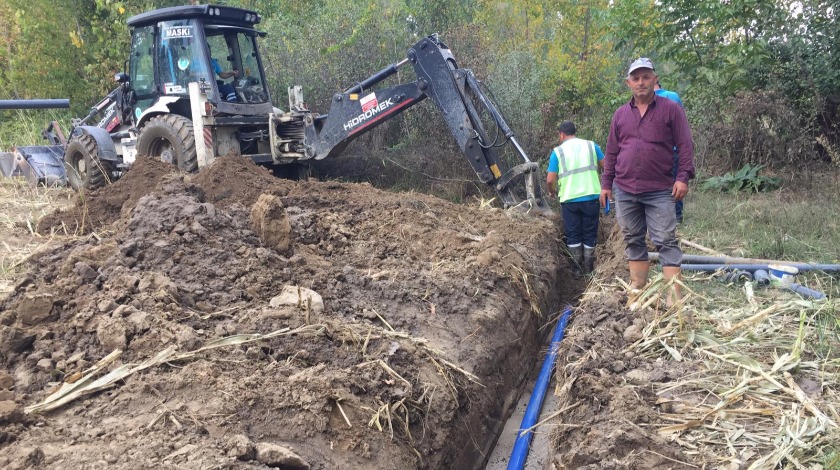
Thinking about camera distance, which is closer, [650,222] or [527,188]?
[650,222]

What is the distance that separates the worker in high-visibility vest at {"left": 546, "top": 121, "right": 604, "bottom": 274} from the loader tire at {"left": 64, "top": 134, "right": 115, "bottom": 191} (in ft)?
20.6

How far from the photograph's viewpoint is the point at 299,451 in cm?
348

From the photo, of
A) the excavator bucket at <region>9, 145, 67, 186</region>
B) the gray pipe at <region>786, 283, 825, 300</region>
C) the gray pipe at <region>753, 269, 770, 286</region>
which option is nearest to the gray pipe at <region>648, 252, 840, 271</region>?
the gray pipe at <region>753, 269, 770, 286</region>

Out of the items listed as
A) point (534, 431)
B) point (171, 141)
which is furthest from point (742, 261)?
point (171, 141)

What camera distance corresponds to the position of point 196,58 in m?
9.41

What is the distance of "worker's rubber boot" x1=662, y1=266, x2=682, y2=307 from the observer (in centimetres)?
510

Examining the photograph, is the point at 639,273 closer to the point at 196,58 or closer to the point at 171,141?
the point at 171,141

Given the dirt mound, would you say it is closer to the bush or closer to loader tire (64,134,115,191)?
loader tire (64,134,115,191)

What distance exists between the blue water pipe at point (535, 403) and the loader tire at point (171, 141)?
18.1 ft

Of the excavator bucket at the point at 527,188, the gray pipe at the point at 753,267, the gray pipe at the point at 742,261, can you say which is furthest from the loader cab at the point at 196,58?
the gray pipe at the point at 753,267

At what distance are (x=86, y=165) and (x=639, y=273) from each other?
829 cm

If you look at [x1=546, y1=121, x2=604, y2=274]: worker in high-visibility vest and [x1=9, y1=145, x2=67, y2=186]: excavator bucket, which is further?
[x1=9, y1=145, x2=67, y2=186]: excavator bucket

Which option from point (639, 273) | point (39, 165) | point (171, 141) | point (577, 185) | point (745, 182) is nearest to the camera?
point (639, 273)

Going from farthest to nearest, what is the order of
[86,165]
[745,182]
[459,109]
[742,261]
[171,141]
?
[745,182] → [86,165] → [171,141] → [459,109] → [742,261]
